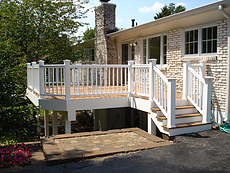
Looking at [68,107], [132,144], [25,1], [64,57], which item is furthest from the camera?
[64,57]

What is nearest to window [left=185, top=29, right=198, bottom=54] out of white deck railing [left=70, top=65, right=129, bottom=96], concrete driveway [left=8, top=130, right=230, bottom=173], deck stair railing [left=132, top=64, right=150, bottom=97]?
deck stair railing [left=132, top=64, right=150, bottom=97]

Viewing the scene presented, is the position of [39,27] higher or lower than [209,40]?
higher

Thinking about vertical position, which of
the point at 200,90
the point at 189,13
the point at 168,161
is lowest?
the point at 168,161

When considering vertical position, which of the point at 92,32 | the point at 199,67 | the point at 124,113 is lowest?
the point at 124,113

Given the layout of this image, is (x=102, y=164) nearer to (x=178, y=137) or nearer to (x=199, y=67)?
(x=178, y=137)

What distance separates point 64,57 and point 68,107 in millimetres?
8024

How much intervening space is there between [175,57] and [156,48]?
1.34m

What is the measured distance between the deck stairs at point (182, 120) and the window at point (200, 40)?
85.4 inches

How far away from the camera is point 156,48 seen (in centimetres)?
1002

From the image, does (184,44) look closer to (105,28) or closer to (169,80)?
(169,80)

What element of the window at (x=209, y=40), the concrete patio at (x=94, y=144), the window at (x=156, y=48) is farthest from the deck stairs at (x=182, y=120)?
the window at (x=156, y=48)

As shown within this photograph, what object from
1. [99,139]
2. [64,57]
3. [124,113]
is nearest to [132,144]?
[99,139]

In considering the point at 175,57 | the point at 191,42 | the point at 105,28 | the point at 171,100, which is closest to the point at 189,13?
the point at 191,42

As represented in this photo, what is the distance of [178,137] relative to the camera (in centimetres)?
543
